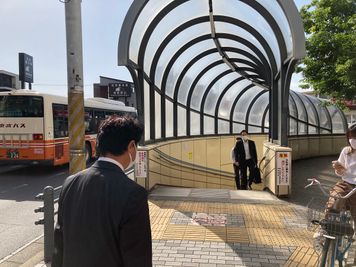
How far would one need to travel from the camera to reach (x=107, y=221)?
5.75ft

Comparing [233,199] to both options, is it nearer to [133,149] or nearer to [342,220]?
[342,220]

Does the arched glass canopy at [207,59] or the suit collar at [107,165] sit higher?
the arched glass canopy at [207,59]

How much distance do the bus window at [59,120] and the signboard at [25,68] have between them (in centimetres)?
1447

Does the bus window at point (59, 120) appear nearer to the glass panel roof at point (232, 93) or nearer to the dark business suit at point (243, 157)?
the dark business suit at point (243, 157)

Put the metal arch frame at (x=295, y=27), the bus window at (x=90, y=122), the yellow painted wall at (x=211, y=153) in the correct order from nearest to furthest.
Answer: the metal arch frame at (x=295, y=27) → the yellow painted wall at (x=211, y=153) → the bus window at (x=90, y=122)

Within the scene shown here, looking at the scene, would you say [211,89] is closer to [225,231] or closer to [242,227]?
[242,227]

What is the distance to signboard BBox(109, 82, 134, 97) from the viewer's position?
1761 inches

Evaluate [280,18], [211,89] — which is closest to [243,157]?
[280,18]

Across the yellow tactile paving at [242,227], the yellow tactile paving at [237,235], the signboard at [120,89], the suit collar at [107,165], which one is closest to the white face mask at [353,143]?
the yellow tactile paving at [242,227]

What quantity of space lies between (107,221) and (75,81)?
324 centimetres

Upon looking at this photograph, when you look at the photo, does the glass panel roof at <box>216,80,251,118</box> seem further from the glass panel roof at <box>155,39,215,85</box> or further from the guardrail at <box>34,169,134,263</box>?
the guardrail at <box>34,169,134,263</box>

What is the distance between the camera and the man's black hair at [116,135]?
191 cm

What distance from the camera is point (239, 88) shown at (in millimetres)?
16469

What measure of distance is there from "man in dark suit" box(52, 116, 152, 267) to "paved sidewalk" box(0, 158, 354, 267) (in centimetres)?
252
